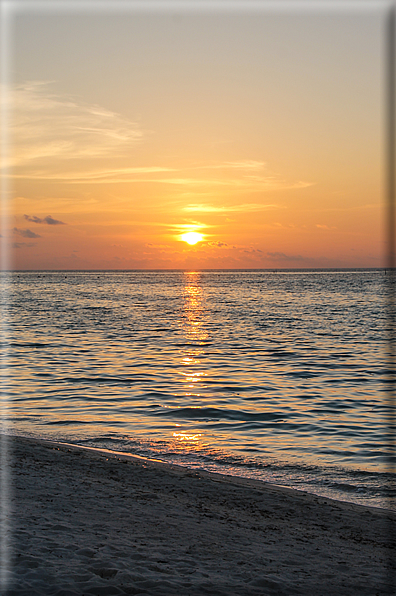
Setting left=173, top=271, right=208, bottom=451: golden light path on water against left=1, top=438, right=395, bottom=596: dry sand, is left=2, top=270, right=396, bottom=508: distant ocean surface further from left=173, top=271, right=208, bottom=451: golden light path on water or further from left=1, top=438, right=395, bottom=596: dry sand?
left=1, top=438, right=395, bottom=596: dry sand

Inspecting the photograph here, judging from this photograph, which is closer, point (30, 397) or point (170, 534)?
point (170, 534)

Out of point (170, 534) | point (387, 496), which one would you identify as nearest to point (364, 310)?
point (387, 496)

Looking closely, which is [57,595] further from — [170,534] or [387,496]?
[387,496]

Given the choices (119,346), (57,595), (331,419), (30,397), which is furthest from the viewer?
(119,346)

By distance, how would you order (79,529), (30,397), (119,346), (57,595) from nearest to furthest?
(57,595) → (79,529) → (30,397) → (119,346)

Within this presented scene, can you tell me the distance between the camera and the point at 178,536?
6.44 metres

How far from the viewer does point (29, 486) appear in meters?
7.74

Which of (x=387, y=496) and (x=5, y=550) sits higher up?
(x=5, y=550)

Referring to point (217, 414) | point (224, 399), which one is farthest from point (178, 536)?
point (224, 399)

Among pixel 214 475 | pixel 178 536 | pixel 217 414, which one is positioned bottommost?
pixel 217 414

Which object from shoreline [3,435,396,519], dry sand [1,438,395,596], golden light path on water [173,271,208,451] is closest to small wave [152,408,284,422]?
golden light path on water [173,271,208,451]

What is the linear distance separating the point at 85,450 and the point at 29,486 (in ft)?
8.78

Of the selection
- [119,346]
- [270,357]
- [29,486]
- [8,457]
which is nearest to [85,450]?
[8,457]

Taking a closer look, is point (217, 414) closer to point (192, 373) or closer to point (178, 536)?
point (192, 373)
